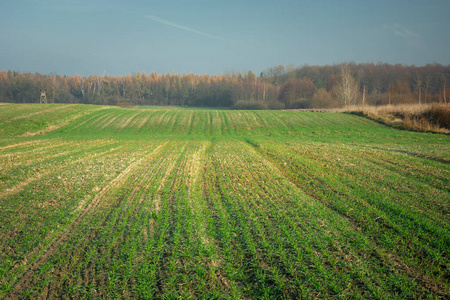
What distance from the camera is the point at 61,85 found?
124062 millimetres

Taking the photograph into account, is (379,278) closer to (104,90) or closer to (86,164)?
(86,164)

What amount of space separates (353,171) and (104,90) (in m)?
132

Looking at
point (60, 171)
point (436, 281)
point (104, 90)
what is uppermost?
point (104, 90)

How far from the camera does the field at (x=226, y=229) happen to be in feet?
15.2

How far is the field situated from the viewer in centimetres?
464

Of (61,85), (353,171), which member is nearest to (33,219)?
(353,171)

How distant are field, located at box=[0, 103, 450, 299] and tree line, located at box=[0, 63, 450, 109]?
60.7 metres

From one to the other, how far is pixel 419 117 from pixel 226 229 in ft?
137

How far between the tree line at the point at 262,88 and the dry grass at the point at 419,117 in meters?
21.2

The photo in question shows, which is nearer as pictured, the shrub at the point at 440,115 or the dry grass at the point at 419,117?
the shrub at the point at 440,115

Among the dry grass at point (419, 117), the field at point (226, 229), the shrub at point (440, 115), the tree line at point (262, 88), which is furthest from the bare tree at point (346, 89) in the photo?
the field at point (226, 229)

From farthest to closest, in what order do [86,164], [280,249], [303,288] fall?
1. [86,164]
2. [280,249]
3. [303,288]

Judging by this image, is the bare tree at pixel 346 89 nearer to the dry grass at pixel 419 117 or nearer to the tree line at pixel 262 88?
the tree line at pixel 262 88

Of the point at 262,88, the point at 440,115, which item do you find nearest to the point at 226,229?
→ the point at 440,115
